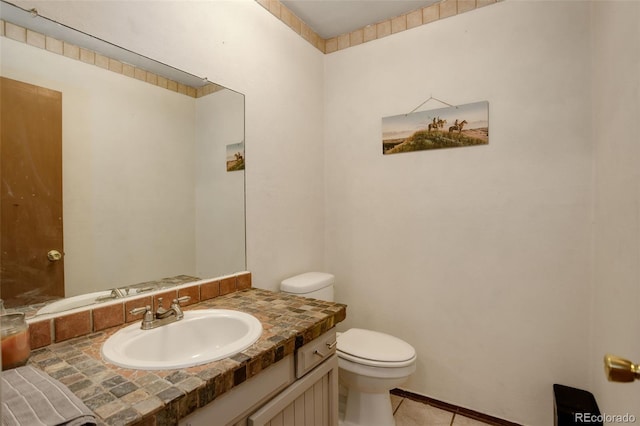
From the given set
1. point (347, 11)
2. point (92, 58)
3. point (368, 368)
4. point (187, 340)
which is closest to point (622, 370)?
point (368, 368)

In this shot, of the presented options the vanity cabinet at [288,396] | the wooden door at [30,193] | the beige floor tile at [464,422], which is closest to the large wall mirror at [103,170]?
the wooden door at [30,193]

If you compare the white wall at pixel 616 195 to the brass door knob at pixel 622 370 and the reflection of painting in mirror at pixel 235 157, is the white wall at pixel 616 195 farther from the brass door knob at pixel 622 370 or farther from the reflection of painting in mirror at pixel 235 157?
the reflection of painting in mirror at pixel 235 157

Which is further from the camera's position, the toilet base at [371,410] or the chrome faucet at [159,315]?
the toilet base at [371,410]

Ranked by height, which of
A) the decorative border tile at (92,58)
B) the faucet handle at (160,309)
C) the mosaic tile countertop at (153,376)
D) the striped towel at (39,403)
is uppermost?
the decorative border tile at (92,58)

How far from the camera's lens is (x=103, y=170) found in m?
1.15

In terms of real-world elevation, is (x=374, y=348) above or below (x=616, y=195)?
below

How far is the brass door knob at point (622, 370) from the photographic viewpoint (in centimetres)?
61

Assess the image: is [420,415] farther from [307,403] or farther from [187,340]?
[187,340]

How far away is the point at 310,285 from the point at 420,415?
39.1 inches

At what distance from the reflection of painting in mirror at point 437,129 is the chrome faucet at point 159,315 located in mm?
1537

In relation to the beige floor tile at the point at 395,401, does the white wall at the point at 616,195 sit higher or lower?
higher

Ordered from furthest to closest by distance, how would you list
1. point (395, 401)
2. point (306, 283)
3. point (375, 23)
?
point (375, 23)
point (395, 401)
point (306, 283)

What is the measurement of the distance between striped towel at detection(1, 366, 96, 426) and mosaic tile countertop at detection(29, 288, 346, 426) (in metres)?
0.04

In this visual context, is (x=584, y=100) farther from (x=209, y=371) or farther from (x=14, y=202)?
(x=14, y=202)
